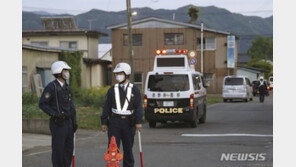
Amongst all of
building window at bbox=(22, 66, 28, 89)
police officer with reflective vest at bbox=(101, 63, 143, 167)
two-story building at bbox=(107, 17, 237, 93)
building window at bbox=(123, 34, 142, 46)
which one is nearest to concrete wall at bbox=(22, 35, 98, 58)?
two-story building at bbox=(107, 17, 237, 93)

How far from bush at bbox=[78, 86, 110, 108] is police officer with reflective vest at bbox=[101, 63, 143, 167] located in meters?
18.3

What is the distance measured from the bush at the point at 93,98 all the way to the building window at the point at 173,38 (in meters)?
20.4

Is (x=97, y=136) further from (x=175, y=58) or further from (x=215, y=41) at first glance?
(x=215, y=41)

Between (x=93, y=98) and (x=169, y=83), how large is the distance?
11178 mm

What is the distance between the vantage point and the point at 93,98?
27.2 metres

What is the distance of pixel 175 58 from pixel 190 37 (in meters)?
30.9

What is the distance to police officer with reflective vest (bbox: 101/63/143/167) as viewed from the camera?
777 centimetres

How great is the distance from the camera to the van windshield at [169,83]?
16672mm

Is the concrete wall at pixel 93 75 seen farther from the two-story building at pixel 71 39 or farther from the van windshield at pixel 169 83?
the van windshield at pixel 169 83

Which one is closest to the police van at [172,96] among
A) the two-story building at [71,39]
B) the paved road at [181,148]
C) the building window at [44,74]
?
the paved road at [181,148]

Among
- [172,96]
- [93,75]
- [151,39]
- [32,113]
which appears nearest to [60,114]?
[172,96]

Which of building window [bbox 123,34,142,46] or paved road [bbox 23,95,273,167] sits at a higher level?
building window [bbox 123,34,142,46]

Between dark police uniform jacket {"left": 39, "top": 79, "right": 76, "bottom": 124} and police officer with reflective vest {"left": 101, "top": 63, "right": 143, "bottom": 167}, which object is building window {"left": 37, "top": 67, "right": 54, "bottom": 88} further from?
police officer with reflective vest {"left": 101, "top": 63, "right": 143, "bottom": 167}

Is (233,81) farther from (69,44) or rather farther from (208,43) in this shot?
(69,44)
